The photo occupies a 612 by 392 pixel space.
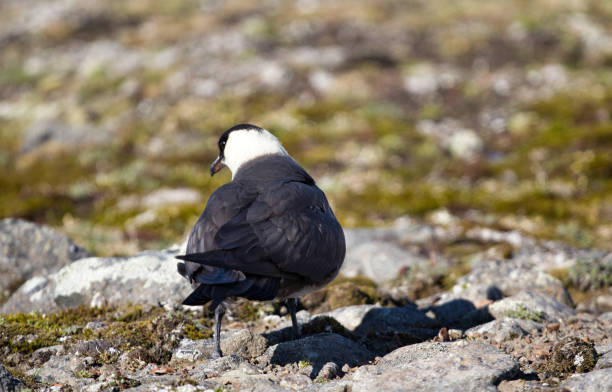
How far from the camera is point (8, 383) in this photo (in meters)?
5.89

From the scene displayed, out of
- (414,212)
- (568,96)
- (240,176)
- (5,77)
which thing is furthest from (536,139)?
(5,77)

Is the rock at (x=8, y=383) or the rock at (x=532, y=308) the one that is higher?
the rock at (x=8, y=383)

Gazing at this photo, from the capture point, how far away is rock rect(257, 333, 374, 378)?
6.63 m

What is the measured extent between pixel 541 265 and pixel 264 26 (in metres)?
33.1

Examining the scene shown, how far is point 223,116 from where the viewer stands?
29.6 metres

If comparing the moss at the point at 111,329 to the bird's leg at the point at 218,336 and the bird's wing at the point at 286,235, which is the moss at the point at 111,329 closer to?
the bird's leg at the point at 218,336

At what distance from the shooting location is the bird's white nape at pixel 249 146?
27.1ft

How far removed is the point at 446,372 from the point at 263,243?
2.10m

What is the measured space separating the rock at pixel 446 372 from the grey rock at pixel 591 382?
49 cm

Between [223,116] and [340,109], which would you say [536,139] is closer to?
[340,109]

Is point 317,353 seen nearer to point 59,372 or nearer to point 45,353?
point 59,372

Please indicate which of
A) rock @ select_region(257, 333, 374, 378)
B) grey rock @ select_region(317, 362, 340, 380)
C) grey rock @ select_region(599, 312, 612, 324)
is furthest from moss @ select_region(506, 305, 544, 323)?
grey rock @ select_region(317, 362, 340, 380)

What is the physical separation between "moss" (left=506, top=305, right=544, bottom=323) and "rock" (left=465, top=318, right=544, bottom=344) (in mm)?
251

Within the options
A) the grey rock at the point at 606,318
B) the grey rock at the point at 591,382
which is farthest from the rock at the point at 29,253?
the grey rock at the point at 606,318
